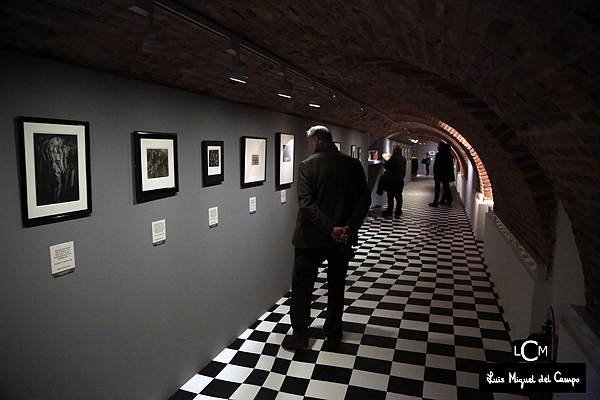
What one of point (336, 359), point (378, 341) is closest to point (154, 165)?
point (336, 359)

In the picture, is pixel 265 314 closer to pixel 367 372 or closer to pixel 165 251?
pixel 367 372

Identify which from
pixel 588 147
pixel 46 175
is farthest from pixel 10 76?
pixel 588 147

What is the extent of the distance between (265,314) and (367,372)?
153 centimetres

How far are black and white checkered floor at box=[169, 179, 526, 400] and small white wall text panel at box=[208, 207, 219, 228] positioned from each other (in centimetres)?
118

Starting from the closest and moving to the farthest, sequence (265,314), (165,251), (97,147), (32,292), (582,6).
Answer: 1. (582,6)
2. (32,292)
3. (97,147)
4. (165,251)
5. (265,314)

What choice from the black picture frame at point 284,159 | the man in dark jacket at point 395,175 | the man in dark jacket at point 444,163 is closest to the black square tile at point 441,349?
the black picture frame at point 284,159

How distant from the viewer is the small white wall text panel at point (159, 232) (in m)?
2.77

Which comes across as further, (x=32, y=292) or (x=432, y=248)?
(x=432, y=248)

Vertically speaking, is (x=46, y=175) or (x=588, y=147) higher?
(x=588, y=147)

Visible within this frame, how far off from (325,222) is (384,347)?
1361 mm

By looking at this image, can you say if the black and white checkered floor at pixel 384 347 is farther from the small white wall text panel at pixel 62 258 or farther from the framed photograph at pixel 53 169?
the framed photograph at pixel 53 169

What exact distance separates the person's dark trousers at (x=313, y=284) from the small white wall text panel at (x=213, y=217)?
2.49 ft

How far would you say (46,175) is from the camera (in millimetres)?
1966

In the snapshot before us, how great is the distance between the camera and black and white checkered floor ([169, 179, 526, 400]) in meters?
3.07
